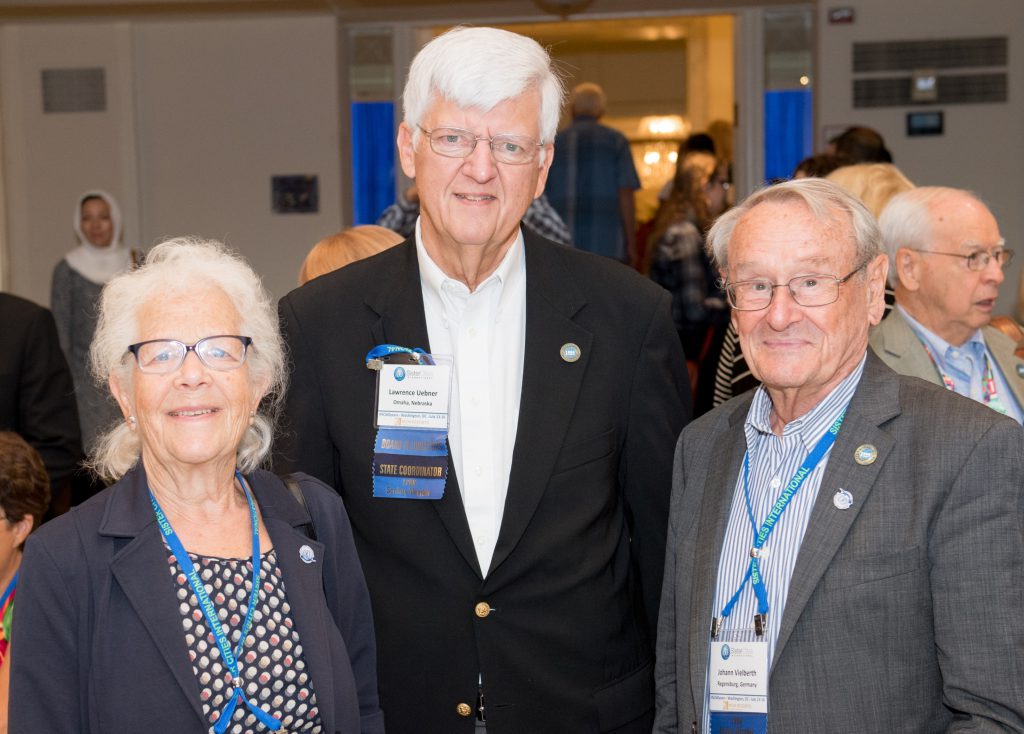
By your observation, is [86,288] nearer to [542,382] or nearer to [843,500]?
[542,382]

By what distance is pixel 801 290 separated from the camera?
2121mm

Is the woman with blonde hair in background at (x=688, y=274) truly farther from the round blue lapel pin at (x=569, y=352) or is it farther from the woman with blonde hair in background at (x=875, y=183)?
the round blue lapel pin at (x=569, y=352)

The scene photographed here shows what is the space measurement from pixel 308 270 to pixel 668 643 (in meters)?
1.78

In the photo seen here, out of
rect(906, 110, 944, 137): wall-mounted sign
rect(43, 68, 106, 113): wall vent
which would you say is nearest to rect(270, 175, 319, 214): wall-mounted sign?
rect(43, 68, 106, 113): wall vent

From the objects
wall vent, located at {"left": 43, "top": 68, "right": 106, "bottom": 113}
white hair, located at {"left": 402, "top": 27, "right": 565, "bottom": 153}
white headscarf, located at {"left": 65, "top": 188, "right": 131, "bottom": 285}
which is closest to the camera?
white hair, located at {"left": 402, "top": 27, "right": 565, "bottom": 153}

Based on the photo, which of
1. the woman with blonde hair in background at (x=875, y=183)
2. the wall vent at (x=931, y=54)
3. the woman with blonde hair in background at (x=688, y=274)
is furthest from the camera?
the wall vent at (x=931, y=54)

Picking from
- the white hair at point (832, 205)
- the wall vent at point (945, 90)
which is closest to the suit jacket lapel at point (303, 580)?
the white hair at point (832, 205)

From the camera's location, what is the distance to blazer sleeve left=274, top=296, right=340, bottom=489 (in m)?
2.36

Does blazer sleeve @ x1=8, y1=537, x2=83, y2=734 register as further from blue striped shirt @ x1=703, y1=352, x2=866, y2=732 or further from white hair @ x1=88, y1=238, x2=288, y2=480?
blue striped shirt @ x1=703, y1=352, x2=866, y2=732

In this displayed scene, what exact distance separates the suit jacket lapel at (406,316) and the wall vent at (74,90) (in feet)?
24.5

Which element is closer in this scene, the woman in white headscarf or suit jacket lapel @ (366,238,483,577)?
suit jacket lapel @ (366,238,483,577)

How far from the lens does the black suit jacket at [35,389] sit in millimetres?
3895

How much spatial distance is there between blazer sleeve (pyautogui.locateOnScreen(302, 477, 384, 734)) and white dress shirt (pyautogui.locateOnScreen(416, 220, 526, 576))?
0.22 meters

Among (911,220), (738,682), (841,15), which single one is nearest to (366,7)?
(841,15)
